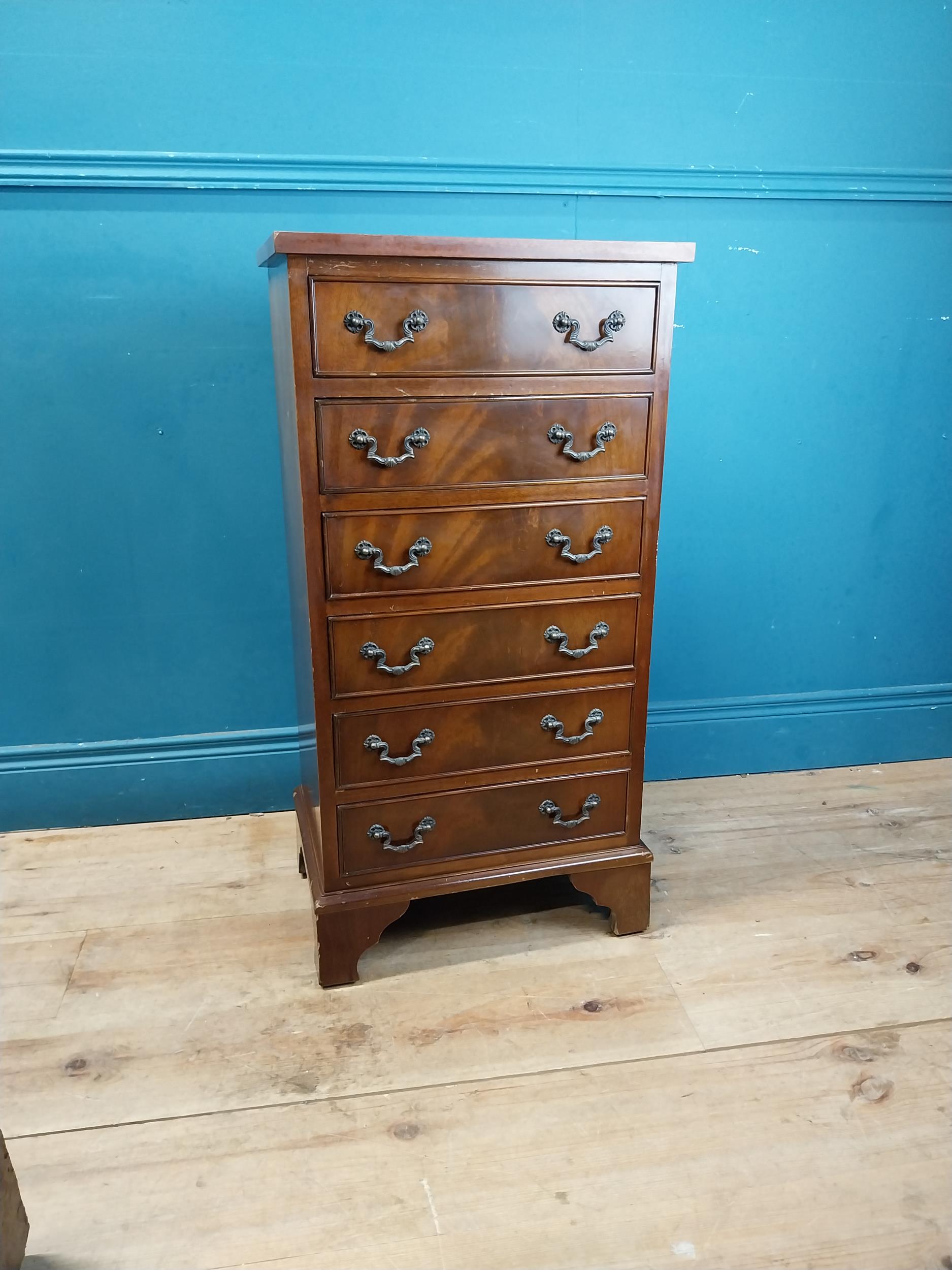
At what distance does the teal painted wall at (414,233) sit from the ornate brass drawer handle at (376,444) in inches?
27.0

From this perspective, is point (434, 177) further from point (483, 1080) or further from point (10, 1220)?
point (10, 1220)

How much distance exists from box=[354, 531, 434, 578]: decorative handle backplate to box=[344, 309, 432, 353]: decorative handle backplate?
0.32 meters

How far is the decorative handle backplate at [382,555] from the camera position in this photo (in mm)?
1564

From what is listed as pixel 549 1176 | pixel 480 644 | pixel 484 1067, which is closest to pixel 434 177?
pixel 480 644

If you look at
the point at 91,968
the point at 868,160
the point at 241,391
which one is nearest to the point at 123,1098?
the point at 91,968

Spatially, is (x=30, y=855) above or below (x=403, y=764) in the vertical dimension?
below

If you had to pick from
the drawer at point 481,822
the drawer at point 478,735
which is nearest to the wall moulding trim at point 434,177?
the drawer at point 478,735

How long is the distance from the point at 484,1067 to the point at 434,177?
182 cm

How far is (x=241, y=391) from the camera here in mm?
2080

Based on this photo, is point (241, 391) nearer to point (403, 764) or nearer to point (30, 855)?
point (403, 764)

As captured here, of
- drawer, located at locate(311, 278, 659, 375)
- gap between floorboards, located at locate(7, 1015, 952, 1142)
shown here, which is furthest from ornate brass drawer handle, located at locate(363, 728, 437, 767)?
drawer, located at locate(311, 278, 659, 375)

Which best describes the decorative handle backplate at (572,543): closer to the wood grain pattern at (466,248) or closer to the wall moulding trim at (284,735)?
the wood grain pattern at (466,248)

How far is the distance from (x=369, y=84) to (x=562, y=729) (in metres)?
1.44

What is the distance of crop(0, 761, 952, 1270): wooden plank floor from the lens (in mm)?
1257
